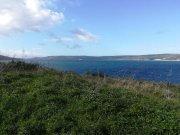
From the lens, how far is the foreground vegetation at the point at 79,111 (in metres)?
12.1

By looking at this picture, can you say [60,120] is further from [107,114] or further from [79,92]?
[79,92]

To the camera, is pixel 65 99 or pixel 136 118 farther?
pixel 65 99

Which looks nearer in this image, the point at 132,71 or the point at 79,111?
the point at 79,111

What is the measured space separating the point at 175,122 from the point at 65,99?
14.2ft

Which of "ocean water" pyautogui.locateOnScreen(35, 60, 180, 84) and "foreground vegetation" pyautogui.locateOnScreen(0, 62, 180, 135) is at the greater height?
"foreground vegetation" pyautogui.locateOnScreen(0, 62, 180, 135)

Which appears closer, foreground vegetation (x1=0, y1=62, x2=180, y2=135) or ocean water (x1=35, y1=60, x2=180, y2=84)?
foreground vegetation (x1=0, y1=62, x2=180, y2=135)

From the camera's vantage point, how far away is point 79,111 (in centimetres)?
1340

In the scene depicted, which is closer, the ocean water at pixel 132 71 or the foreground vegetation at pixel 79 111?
the foreground vegetation at pixel 79 111

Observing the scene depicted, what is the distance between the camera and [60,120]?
12.6 meters

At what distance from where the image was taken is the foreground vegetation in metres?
12.1

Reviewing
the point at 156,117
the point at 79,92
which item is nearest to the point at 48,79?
the point at 79,92

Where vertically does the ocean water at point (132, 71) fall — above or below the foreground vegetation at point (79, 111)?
below

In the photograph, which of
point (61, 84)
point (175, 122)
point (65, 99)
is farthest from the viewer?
point (61, 84)

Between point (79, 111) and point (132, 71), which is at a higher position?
point (79, 111)
